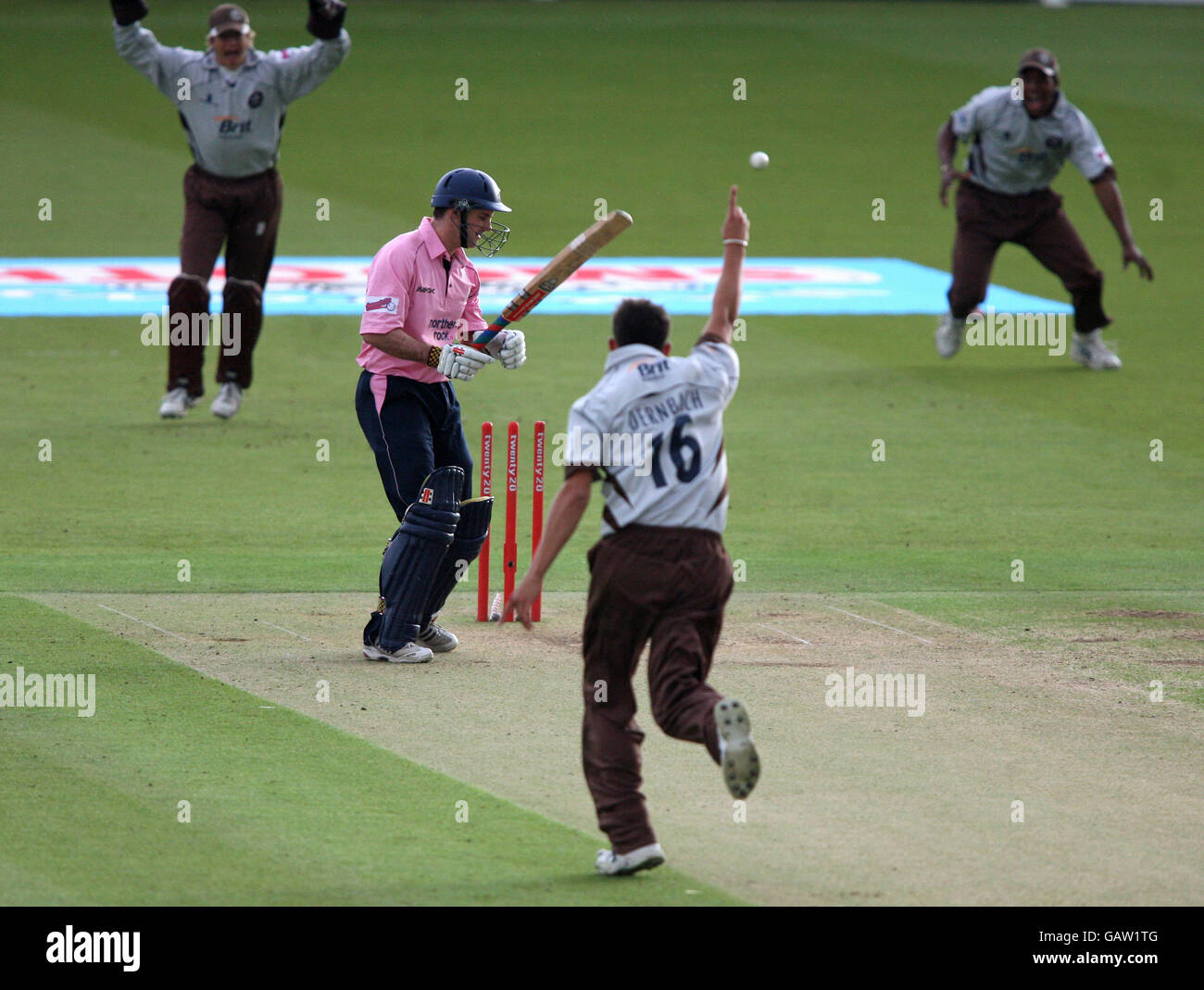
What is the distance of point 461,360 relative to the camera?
27.1 feet

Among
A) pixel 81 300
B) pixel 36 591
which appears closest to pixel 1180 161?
pixel 81 300

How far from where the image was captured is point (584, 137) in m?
29.3

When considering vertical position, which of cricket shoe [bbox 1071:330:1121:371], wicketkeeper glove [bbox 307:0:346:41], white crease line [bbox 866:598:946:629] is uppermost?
wicketkeeper glove [bbox 307:0:346:41]

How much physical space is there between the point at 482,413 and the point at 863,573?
4876 mm

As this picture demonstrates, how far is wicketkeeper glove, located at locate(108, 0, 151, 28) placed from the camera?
1349 cm

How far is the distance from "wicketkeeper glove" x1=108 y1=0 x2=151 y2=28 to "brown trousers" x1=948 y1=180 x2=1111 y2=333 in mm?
6803

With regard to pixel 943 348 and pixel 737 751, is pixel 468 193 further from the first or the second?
pixel 943 348

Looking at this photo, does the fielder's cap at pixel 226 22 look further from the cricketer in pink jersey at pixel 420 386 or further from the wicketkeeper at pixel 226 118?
the cricketer in pink jersey at pixel 420 386

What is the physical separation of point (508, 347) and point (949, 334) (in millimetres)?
9208

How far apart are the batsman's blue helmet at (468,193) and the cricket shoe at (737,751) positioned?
3.36 meters

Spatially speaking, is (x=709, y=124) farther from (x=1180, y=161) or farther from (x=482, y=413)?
(x=482, y=413)

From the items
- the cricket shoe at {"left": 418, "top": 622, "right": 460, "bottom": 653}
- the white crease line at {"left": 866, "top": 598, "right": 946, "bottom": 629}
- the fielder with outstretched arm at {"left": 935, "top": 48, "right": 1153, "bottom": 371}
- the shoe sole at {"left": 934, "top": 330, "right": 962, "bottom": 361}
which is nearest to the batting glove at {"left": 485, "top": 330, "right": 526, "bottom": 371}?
the cricket shoe at {"left": 418, "top": 622, "right": 460, "bottom": 653}

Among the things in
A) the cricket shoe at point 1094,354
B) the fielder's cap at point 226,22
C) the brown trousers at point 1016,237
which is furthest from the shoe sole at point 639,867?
the cricket shoe at point 1094,354

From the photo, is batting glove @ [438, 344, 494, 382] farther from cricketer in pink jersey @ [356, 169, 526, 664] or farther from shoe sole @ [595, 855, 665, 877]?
shoe sole @ [595, 855, 665, 877]
